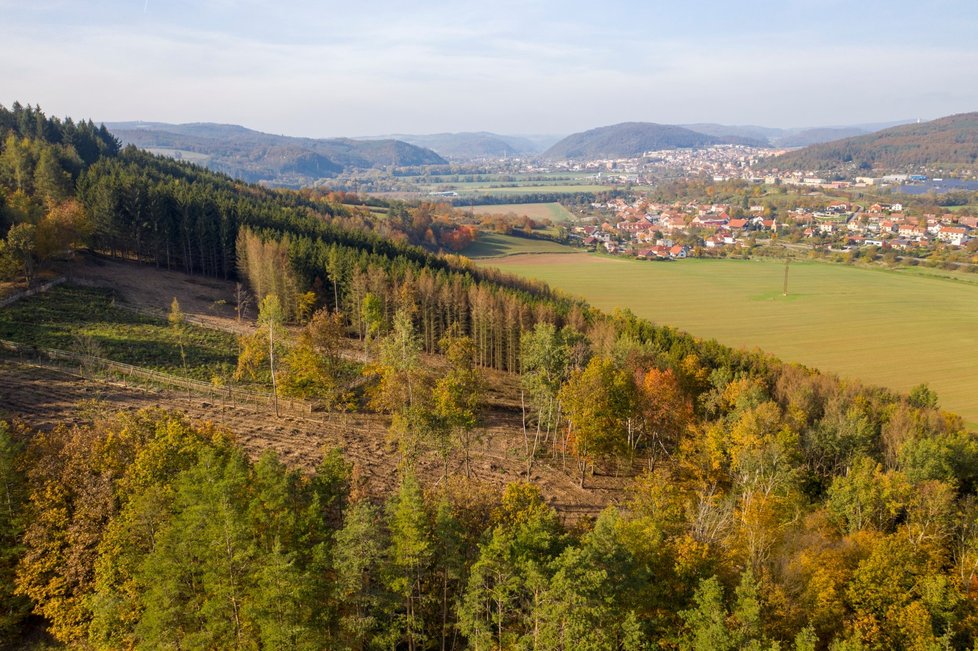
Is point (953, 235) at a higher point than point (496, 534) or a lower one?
higher

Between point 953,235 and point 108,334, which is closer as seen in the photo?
point 108,334

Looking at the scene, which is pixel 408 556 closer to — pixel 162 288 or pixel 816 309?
pixel 162 288

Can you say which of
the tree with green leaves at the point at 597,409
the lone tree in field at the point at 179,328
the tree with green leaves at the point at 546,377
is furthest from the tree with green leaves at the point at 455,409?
the lone tree in field at the point at 179,328

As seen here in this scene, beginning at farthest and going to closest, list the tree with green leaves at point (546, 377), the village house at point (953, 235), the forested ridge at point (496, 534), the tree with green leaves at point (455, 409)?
the village house at point (953, 235) → the tree with green leaves at point (546, 377) → the tree with green leaves at point (455, 409) → the forested ridge at point (496, 534)

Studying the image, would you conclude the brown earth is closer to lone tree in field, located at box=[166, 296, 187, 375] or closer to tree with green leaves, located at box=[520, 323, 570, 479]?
tree with green leaves, located at box=[520, 323, 570, 479]

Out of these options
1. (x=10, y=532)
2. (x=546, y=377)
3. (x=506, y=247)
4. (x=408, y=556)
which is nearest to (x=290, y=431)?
(x=10, y=532)

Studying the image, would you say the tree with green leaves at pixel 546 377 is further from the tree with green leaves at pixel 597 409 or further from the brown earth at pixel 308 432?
the brown earth at pixel 308 432

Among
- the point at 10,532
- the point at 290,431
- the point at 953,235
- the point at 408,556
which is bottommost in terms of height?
the point at 290,431

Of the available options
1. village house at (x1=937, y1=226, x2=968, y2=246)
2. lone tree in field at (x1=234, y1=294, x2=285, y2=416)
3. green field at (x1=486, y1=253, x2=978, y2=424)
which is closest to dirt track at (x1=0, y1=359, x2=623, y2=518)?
lone tree in field at (x1=234, y1=294, x2=285, y2=416)

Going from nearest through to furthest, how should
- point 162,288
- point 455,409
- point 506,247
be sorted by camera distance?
point 455,409 < point 162,288 < point 506,247
